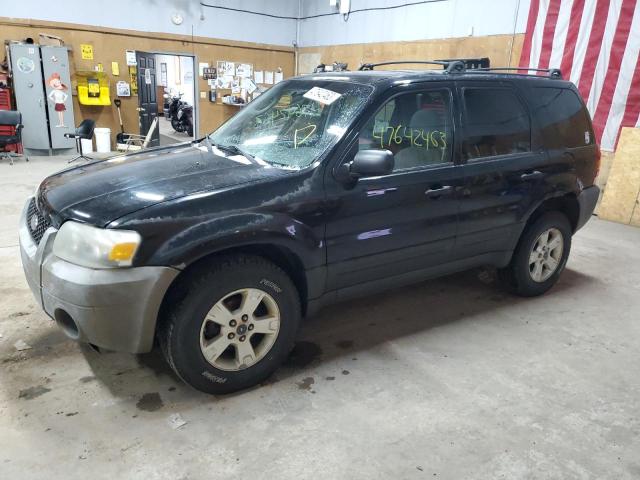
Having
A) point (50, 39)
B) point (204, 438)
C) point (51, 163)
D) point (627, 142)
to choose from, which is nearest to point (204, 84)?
point (50, 39)

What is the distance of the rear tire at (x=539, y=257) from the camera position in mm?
3521

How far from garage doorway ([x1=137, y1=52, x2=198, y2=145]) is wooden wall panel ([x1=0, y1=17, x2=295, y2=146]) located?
189 millimetres

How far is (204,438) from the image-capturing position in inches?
84.3

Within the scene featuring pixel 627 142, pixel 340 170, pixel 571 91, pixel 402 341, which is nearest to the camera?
pixel 340 170

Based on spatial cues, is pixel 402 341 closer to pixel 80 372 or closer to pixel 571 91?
pixel 80 372

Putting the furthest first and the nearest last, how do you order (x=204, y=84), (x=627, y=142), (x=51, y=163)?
(x=204, y=84) < (x=51, y=163) < (x=627, y=142)

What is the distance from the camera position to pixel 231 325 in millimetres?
2332

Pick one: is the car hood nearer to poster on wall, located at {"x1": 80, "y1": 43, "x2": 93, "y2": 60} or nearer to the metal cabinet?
the metal cabinet

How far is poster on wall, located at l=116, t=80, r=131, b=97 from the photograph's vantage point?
34.0 ft

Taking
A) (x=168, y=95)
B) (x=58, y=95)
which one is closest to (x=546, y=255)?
(x=58, y=95)

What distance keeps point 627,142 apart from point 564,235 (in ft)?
11.1

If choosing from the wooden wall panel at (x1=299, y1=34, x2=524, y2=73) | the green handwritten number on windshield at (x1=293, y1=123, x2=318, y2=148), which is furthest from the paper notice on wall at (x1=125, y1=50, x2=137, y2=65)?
the green handwritten number on windshield at (x1=293, y1=123, x2=318, y2=148)

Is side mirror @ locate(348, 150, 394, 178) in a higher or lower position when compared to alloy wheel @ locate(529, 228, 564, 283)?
higher

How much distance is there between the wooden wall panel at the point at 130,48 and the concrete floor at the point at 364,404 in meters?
7.88
